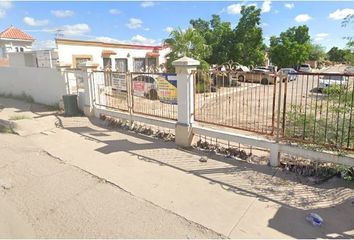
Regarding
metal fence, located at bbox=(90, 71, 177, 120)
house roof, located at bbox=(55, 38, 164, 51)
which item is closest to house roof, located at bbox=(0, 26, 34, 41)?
house roof, located at bbox=(55, 38, 164, 51)

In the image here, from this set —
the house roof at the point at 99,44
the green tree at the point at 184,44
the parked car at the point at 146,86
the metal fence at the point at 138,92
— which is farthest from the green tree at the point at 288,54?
the parked car at the point at 146,86

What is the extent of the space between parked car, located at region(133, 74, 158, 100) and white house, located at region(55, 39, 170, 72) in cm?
830

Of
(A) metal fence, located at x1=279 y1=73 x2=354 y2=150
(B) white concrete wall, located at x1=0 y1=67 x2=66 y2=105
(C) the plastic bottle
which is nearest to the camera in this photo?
(C) the plastic bottle

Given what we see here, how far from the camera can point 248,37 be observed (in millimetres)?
24766

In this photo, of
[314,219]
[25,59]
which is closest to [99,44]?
[25,59]

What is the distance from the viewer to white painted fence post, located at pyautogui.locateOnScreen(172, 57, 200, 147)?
5.94m

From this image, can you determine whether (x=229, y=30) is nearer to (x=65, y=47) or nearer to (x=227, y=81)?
(x=65, y=47)

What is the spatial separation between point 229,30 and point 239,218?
78.8 feet

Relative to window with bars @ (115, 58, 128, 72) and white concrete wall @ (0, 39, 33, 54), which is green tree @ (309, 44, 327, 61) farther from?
white concrete wall @ (0, 39, 33, 54)

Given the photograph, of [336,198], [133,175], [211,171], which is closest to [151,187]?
[133,175]

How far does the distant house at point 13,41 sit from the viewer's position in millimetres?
24641

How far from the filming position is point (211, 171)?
4.94m

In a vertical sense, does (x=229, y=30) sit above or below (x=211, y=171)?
above

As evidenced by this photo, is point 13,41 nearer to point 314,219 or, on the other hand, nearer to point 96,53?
point 96,53
